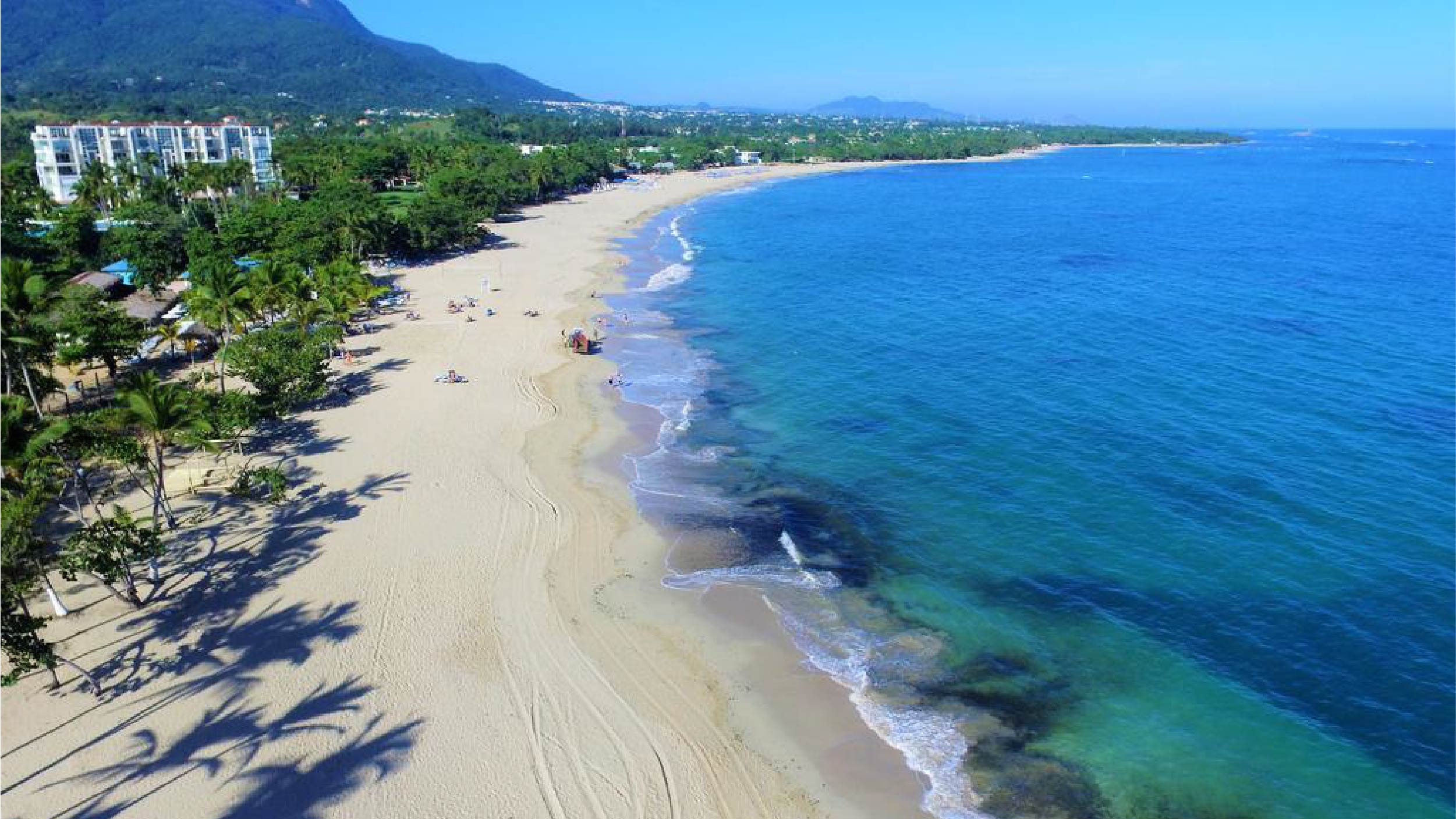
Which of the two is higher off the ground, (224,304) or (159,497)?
(224,304)

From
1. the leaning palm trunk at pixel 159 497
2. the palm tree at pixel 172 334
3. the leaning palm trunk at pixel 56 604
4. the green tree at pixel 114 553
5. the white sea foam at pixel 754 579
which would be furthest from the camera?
the palm tree at pixel 172 334

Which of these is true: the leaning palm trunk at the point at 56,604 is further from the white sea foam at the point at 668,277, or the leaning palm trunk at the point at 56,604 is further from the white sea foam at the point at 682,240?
the white sea foam at the point at 682,240

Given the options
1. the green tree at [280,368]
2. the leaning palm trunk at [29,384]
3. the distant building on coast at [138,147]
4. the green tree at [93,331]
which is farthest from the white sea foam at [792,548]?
the distant building on coast at [138,147]

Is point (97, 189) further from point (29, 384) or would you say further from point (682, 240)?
point (29, 384)

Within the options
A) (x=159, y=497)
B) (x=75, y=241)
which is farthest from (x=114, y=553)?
(x=75, y=241)

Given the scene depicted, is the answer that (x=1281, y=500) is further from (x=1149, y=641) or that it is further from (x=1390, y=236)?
(x=1390, y=236)

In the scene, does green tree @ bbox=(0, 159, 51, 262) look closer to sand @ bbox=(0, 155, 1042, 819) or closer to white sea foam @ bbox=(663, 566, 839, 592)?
sand @ bbox=(0, 155, 1042, 819)
